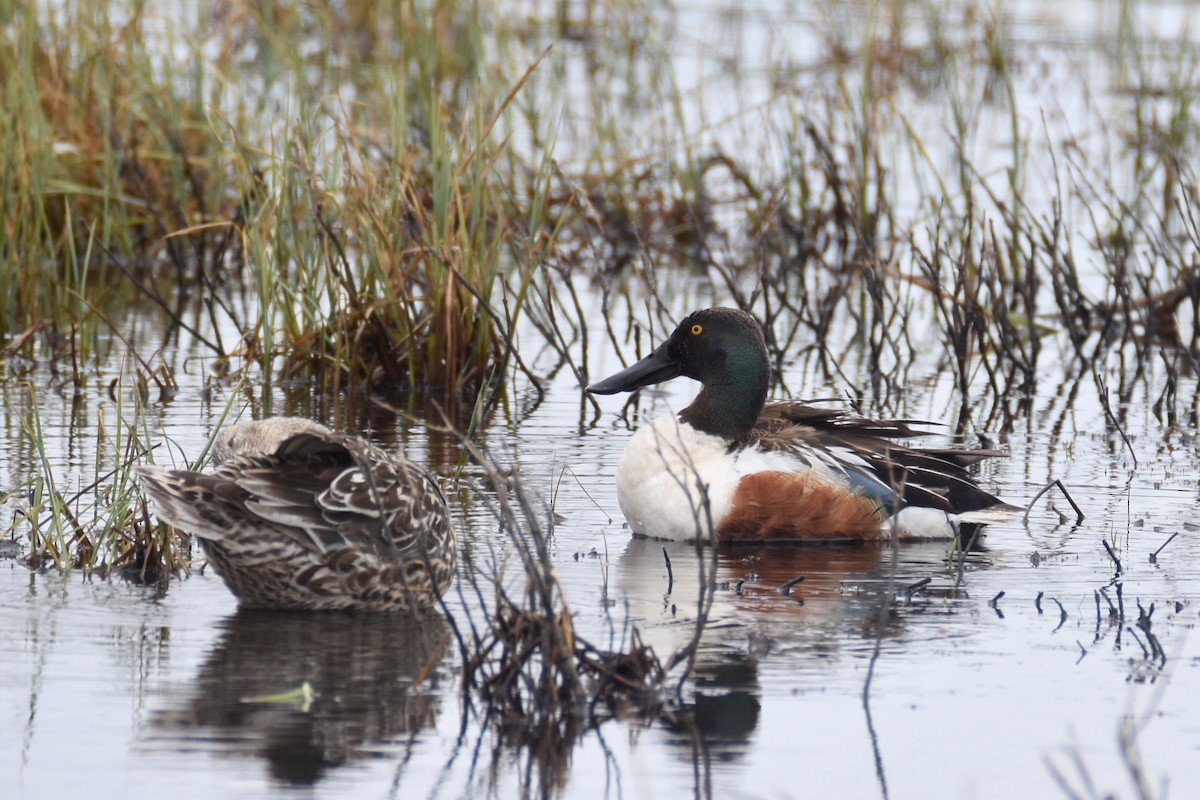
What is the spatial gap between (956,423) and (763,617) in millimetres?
3068

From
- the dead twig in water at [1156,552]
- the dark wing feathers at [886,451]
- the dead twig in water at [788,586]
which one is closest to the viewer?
the dead twig in water at [788,586]

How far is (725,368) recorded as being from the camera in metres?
6.91

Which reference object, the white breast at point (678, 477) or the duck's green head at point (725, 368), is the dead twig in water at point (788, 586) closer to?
the white breast at point (678, 477)

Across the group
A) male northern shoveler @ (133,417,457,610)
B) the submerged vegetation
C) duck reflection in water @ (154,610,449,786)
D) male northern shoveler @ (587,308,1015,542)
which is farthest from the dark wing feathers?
duck reflection in water @ (154,610,449,786)

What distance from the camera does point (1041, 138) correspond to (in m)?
14.5

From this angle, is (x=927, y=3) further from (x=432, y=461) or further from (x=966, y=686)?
(x=966, y=686)

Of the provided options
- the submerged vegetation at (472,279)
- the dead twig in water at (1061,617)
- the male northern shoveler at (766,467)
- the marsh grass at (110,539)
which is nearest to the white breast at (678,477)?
the male northern shoveler at (766,467)

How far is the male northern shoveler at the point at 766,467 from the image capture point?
6.59 meters

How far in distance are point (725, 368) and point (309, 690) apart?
8.83 ft

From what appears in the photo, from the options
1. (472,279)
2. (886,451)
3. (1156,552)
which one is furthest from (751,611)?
(472,279)

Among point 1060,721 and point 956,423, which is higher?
point 956,423

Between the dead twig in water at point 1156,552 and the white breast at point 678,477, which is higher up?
the white breast at point 678,477

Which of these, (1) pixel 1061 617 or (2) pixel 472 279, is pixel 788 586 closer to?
(1) pixel 1061 617

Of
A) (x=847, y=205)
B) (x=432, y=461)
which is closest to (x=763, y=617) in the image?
(x=432, y=461)
